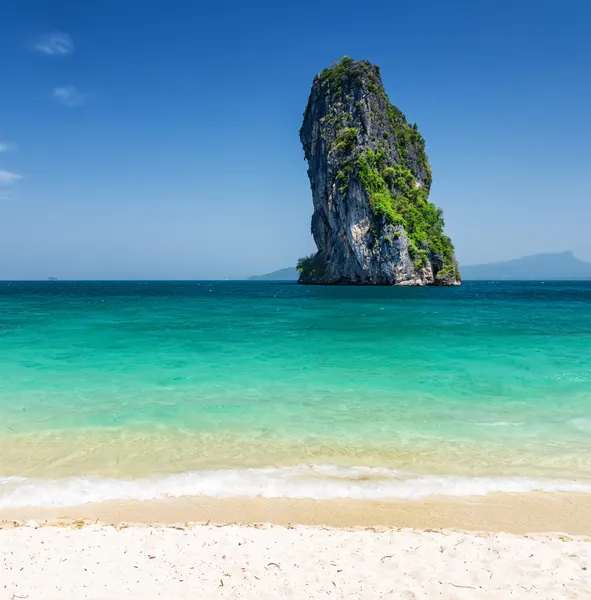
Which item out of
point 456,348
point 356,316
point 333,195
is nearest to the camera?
point 456,348

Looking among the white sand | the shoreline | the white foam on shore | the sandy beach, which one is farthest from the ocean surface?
the white sand

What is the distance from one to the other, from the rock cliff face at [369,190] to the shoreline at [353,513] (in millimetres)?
69376

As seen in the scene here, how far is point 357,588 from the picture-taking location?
135 inches

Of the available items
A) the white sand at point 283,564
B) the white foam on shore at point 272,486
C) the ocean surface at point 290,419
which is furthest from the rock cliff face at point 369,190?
the white sand at point 283,564

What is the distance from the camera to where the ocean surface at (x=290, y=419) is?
18.9ft

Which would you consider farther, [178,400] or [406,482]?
[178,400]

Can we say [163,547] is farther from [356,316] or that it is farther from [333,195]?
[333,195]

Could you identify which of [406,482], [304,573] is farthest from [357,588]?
[406,482]

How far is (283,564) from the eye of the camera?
3.76 m

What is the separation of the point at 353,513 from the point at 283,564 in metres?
1.42

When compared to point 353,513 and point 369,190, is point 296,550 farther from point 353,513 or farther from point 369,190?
point 369,190

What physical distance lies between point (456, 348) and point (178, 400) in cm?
1137

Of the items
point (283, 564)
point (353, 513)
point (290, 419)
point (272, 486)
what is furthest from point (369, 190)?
point (283, 564)

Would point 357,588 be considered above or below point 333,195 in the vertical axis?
below
